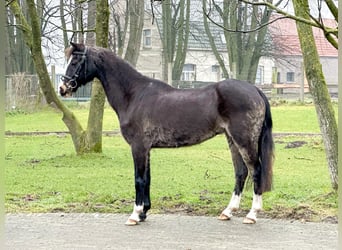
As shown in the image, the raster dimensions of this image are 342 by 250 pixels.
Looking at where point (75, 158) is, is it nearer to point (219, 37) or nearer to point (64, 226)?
point (64, 226)

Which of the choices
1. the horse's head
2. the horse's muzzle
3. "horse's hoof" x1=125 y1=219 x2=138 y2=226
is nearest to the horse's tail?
"horse's hoof" x1=125 y1=219 x2=138 y2=226

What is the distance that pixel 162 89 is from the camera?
19.6 ft

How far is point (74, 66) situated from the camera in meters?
5.94

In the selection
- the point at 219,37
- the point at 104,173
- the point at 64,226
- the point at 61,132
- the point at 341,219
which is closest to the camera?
the point at 341,219

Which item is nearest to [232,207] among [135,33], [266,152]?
[266,152]

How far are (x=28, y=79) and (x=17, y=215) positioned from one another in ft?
51.4

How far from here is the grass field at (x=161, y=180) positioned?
21.5ft

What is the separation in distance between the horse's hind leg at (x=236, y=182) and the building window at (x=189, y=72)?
19670 millimetres

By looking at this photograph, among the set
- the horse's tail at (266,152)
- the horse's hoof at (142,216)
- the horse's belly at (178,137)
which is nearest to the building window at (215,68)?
the horse's tail at (266,152)

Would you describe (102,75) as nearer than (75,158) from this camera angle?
Yes

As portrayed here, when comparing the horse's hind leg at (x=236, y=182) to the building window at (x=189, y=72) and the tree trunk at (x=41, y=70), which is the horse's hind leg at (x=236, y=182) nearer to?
the tree trunk at (x=41, y=70)

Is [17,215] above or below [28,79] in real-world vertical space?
below

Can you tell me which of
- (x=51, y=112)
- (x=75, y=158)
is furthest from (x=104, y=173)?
(x=51, y=112)

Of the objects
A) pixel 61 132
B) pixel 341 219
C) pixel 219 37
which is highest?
pixel 219 37
